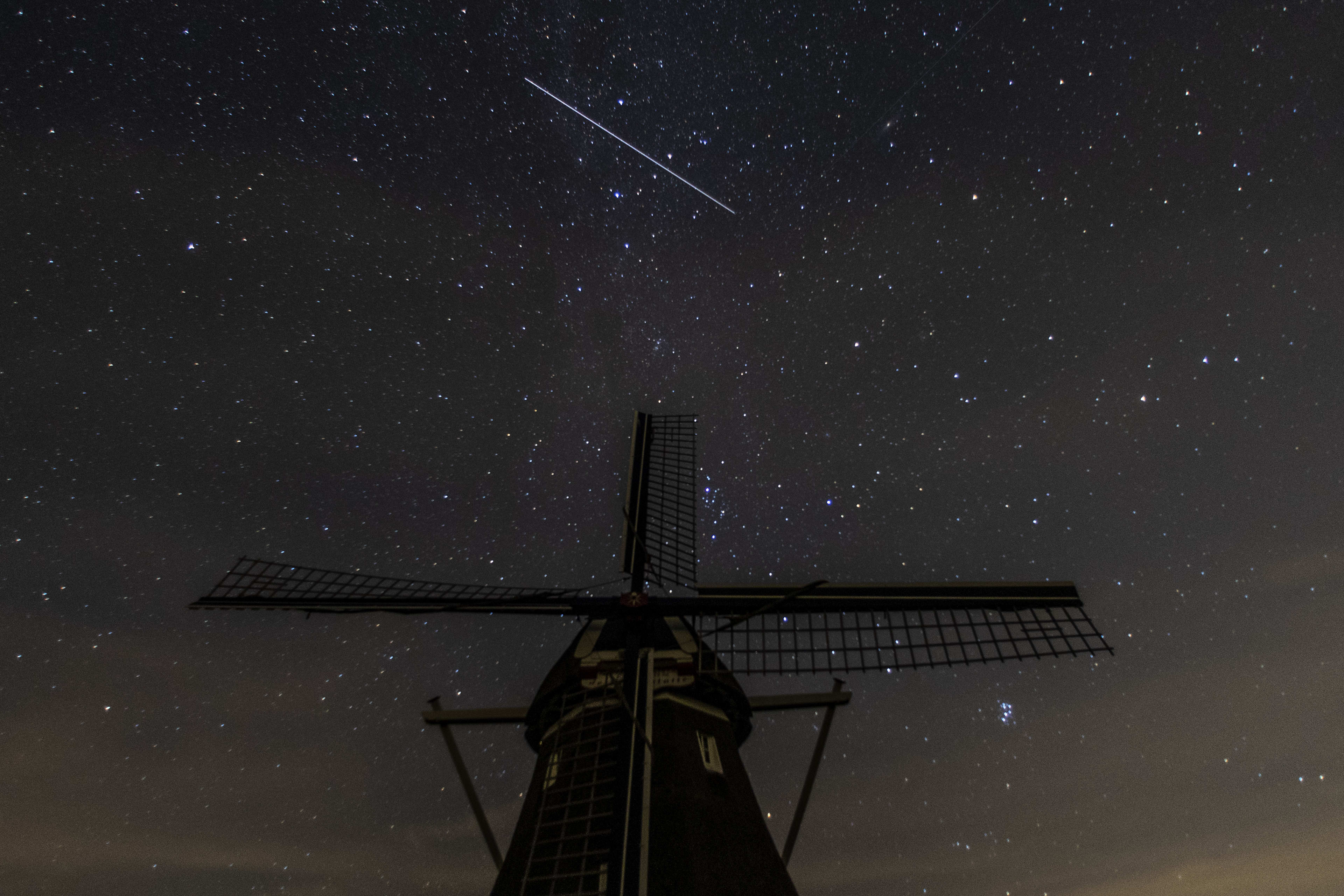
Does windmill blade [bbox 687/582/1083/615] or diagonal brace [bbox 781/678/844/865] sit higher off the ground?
windmill blade [bbox 687/582/1083/615]

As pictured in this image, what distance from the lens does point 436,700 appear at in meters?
11.4

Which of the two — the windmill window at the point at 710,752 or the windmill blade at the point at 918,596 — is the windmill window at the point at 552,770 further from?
the windmill blade at the point at 918,596

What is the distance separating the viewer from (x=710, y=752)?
944 centimetres

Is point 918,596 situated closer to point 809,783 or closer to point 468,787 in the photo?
point 809,783

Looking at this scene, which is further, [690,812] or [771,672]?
[771,672]

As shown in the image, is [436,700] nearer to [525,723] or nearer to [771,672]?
[525,723]

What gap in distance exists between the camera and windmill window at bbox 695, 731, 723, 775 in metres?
9.14

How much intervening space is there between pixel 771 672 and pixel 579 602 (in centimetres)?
383

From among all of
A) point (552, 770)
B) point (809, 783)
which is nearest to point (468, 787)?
point (552, 770)

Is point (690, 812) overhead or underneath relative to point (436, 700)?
underneath

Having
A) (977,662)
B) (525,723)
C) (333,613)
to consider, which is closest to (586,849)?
(525,723)

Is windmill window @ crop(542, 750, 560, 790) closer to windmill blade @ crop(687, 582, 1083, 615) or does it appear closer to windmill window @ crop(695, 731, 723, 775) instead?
windmill window @ crop(695, 731, 723, 775)

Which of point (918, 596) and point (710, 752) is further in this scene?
point (918, 596)

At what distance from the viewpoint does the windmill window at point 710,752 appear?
914 centimetres
